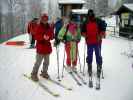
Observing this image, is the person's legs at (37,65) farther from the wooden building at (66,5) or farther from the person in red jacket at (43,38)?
the wooden building at (66,5)

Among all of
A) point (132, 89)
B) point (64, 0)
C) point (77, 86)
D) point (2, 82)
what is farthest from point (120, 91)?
point (64, 0)

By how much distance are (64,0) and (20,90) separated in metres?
22.5

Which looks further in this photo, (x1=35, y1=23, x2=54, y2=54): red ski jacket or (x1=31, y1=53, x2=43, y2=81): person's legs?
(x1=31, y1=53, x2=43, y2=81): person's legs

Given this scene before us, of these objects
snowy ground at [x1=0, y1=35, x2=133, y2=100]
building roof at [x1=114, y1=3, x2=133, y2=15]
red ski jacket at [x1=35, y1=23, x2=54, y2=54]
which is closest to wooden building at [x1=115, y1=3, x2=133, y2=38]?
building roof at [x1=114, y1=3, x2=133, y2=15]

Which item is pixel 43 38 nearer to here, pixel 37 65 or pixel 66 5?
pixel 37 65

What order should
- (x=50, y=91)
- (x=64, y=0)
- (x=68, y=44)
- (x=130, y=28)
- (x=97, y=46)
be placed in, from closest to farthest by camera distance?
(x=50, y=91) → (x=97, y=46) → (x=68, y=44) → (x=130, y=28) → (x=64, y=0)

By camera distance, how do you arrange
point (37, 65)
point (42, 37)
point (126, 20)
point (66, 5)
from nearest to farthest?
point (42, 37)
point (37, 65)
point (126, 20)
point (66, 5)

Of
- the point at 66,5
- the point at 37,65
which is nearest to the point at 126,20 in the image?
the point at 66,5

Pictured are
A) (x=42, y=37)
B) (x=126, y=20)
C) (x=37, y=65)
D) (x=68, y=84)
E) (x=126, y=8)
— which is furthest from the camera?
(x=126, y=20)

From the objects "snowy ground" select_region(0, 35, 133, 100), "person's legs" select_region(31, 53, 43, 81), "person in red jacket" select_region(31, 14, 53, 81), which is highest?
"person in red jacket" select_region(31, 14, 53, 81)

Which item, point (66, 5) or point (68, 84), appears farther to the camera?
point (66, 5)

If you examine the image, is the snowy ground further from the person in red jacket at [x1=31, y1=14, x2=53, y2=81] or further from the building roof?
the building roof

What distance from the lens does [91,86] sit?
26.2ft

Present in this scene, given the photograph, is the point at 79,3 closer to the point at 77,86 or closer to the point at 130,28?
the point at 130,28
